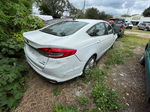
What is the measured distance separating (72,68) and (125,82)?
5.28ft

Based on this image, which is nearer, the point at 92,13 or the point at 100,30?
the point at 100,30

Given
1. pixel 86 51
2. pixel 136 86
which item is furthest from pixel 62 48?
pixel 136 86

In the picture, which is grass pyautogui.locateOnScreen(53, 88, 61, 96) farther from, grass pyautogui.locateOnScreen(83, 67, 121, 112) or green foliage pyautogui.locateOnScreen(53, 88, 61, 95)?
grass pyautogui.locateOnScreen(83, 67, 121, 112)

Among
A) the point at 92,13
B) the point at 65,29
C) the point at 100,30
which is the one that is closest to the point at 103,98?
the point at 65,29

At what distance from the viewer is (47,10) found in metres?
25.8

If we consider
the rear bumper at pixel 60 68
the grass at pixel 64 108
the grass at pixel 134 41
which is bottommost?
the grass at pixel 64 108

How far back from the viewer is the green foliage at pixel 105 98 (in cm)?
174

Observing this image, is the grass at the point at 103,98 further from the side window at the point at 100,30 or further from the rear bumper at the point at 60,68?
the side window at the point at 100,30

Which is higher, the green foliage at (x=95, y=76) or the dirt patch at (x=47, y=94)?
the green foliage at (x=95, y=76)

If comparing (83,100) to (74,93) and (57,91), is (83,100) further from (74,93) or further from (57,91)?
(57,91)

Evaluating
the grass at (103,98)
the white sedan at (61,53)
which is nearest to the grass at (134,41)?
the grass at (103,98)

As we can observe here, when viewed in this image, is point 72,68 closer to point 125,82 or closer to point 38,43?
point 38,43

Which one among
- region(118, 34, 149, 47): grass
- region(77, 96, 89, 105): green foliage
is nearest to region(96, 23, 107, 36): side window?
region(77, 96, 89, 105): green foliage

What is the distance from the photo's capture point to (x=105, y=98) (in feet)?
6.12
